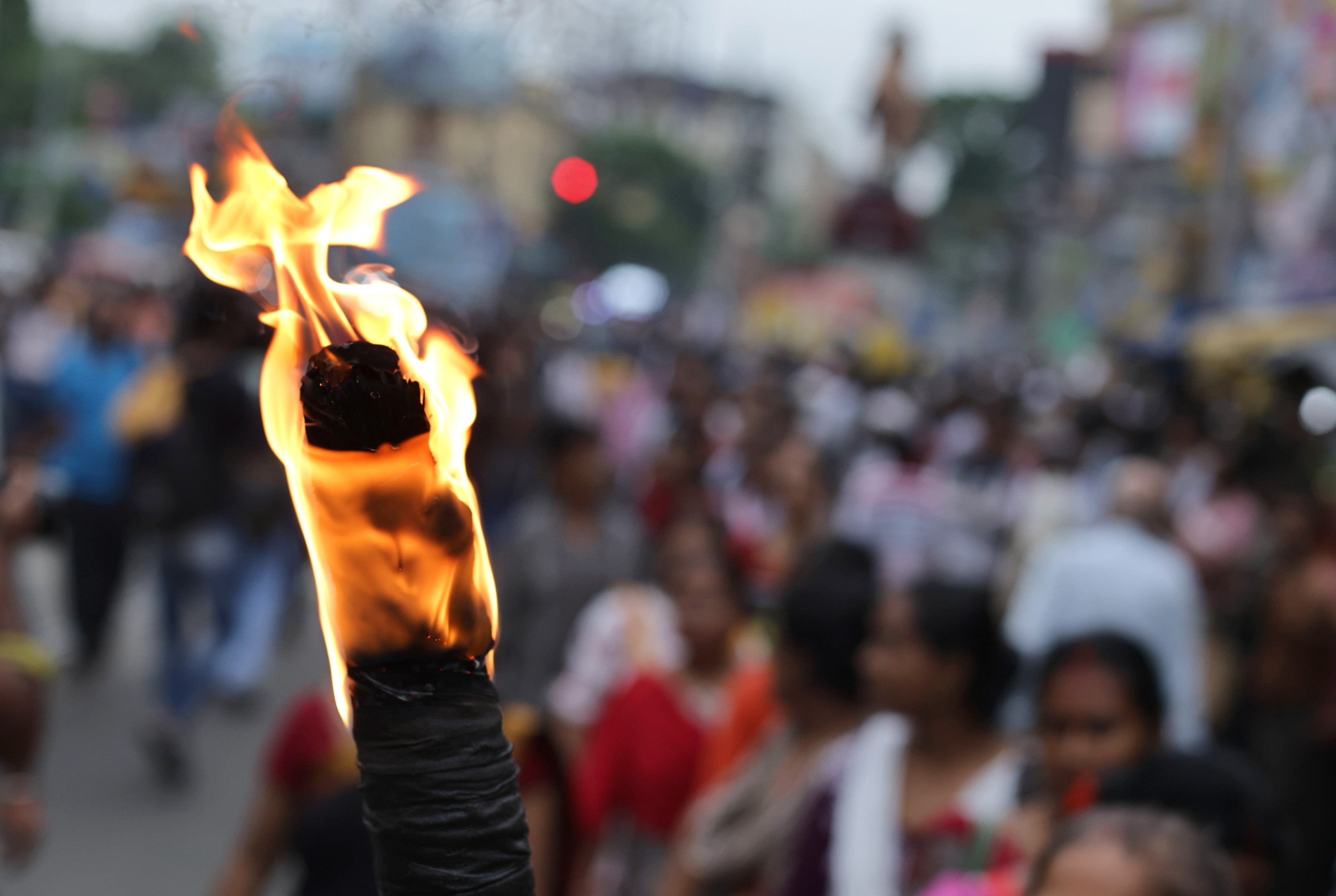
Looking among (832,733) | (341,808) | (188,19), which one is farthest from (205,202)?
(832,733)

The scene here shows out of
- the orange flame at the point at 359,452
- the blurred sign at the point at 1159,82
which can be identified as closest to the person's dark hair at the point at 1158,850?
the orange flame at the point at 359,452

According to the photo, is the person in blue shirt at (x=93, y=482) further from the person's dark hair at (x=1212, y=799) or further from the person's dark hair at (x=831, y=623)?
the person's dark hair at (x=1212, y=799)

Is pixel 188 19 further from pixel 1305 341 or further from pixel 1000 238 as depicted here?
pixel 1000 238

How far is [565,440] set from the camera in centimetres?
539

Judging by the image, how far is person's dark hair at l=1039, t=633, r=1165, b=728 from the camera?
2973mm

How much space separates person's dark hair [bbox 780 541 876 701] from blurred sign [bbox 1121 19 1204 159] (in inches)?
929

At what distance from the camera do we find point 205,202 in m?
1.25

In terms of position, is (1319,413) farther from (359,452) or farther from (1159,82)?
(1159,82)

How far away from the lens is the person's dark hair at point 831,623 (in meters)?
3.33

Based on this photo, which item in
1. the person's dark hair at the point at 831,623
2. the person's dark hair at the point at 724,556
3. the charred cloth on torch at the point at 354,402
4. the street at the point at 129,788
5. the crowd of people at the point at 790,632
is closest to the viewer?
the charred cloth on torch at the point at 354,402

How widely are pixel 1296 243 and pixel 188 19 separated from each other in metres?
14.9

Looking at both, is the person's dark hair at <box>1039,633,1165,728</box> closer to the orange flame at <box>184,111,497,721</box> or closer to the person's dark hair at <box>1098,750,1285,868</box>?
the person's dark hair at <box>1098,750,1285,868</box>

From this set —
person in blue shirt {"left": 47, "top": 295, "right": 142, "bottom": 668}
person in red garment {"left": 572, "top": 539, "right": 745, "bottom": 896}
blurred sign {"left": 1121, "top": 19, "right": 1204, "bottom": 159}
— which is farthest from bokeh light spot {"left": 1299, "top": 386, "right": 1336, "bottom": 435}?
blurred sign {"left": 1121, "top": 19, "right": 1204, "bottom": 159}

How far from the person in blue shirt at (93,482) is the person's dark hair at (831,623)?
5.29 meters
